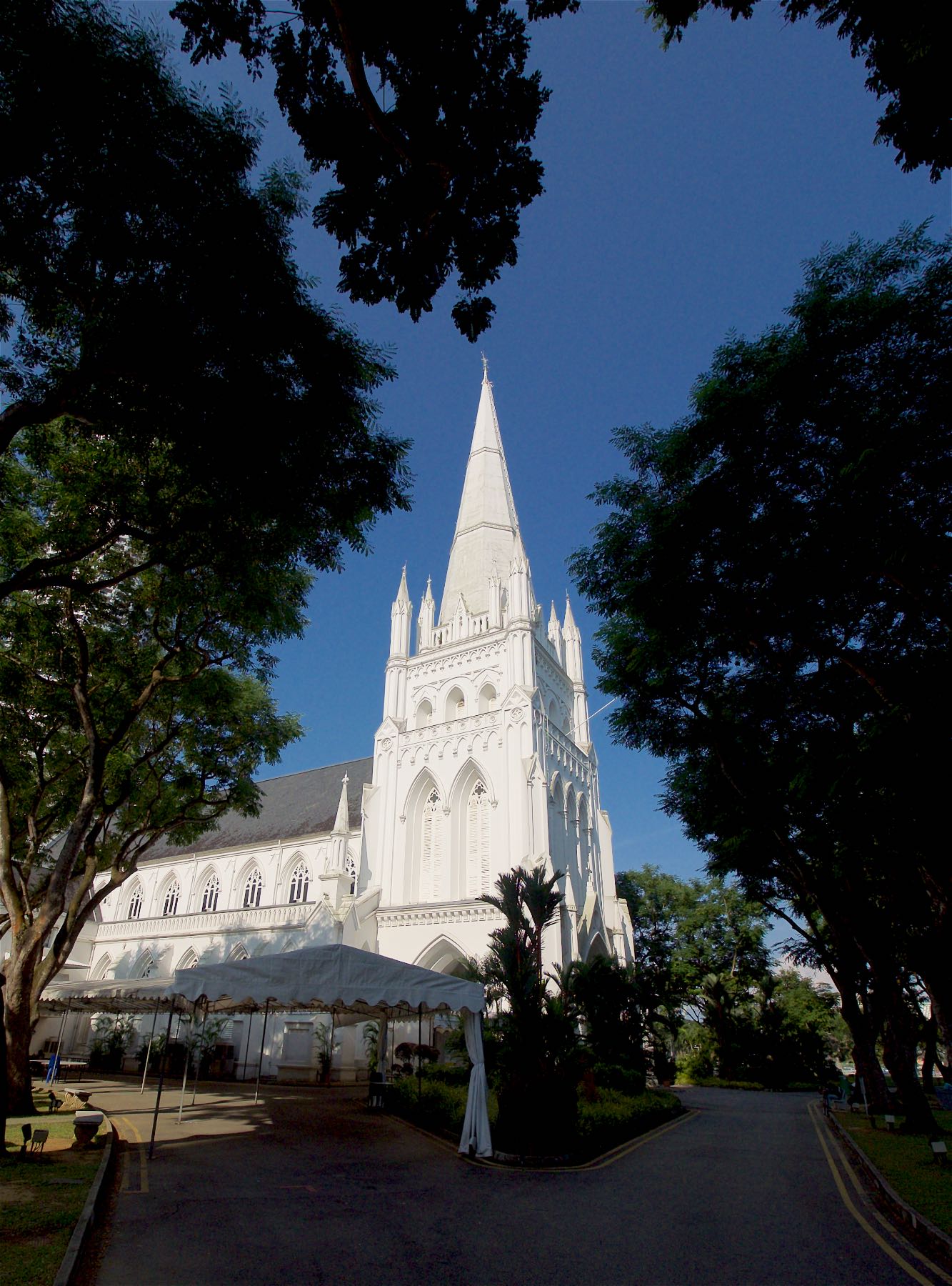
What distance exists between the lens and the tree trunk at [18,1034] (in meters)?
13.5

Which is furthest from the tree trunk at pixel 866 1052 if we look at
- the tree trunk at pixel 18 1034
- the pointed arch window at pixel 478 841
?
the tree trunk at pixel 18 1034

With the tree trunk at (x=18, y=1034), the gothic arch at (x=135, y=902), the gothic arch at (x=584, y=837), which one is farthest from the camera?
the gothic arch at (x=135, y=902)

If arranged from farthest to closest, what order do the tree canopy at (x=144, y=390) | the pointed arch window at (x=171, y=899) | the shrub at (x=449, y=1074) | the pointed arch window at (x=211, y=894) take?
the pointed arch window at (x=171, y=899)
the pointed arch window at (x=211, y=894)
the shrub at (x=449, y=1074)
the tree canopy at (x=144, y=390)

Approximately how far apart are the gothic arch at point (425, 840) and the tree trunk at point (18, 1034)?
1705 centimetres

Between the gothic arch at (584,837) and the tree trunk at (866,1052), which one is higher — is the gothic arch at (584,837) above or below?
above

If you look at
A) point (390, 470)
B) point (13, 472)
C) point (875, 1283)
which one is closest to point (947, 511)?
point (390, 470)

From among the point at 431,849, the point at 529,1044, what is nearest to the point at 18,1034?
the point at 529,1044

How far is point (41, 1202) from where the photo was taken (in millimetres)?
7355

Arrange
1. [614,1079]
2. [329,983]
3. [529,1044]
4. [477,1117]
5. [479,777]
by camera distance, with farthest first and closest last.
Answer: [479,777], [614,1079], [329,983], [529,1044], [477,1117]

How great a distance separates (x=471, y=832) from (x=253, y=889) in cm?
1506

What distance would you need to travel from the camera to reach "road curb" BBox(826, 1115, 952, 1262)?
7020mm

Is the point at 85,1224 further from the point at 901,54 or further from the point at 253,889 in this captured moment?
the point at 253,889

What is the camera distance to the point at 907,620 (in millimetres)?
11250

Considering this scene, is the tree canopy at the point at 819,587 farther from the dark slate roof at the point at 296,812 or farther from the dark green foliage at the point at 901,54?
the dark slate roof at the point at 296,812
